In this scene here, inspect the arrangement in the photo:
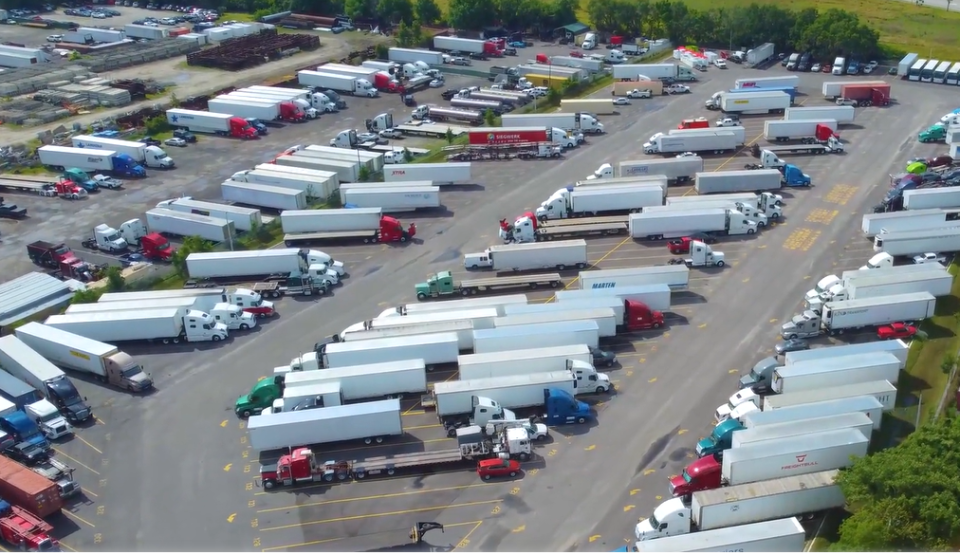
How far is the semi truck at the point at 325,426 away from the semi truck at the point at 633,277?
36.7ft

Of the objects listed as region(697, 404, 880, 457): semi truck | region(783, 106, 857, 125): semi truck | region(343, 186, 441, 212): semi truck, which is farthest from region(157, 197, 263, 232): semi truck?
region(783, 106, 857, 125): semi truck

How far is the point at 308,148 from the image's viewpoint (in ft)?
177

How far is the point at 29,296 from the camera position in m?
38.0

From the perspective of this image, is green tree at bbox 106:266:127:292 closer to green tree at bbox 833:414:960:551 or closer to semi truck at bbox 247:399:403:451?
semi truck at bbox 247:399:403:451

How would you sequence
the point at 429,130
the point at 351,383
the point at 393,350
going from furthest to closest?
1. the point at 429,130
2. the point at 393,350
3. the point at 351,383

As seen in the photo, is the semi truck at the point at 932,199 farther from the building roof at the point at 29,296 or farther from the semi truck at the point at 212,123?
the semi truck at the point at 212,123

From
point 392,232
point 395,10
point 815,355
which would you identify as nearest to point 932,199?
point 815,355

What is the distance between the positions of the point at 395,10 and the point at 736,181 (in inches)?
2259

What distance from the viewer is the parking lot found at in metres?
24.7

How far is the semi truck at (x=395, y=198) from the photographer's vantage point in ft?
152

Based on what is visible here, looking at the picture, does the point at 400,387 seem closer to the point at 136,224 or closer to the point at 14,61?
the point at 136,224

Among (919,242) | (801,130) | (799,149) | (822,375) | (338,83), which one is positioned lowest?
(822,375)

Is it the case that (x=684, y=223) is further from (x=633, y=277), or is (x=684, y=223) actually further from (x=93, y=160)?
(x=93, y=160)

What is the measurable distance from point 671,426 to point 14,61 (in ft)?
263
